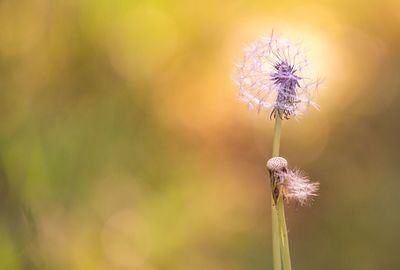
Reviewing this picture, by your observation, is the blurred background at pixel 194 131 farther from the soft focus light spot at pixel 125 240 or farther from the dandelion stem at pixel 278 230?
the dandelion stem at pixel 278 230

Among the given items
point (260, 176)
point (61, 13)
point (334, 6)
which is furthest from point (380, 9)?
point (61, 13)

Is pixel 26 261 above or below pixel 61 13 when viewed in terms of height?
below

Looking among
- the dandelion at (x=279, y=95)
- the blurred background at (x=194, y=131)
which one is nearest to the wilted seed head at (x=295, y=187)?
the dandelion at (x=279, y=95)

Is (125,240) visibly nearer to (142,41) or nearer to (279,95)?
(142,41)

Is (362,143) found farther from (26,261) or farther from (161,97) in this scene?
(26,261)

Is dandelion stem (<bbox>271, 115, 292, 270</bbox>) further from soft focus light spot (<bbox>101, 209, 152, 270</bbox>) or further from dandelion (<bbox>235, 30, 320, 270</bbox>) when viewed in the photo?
soft focus light spot (<bbox>101, 209, 152, 270</bbox>)

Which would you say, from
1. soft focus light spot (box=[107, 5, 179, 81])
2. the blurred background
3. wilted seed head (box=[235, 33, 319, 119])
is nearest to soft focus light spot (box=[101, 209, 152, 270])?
the blurred background
